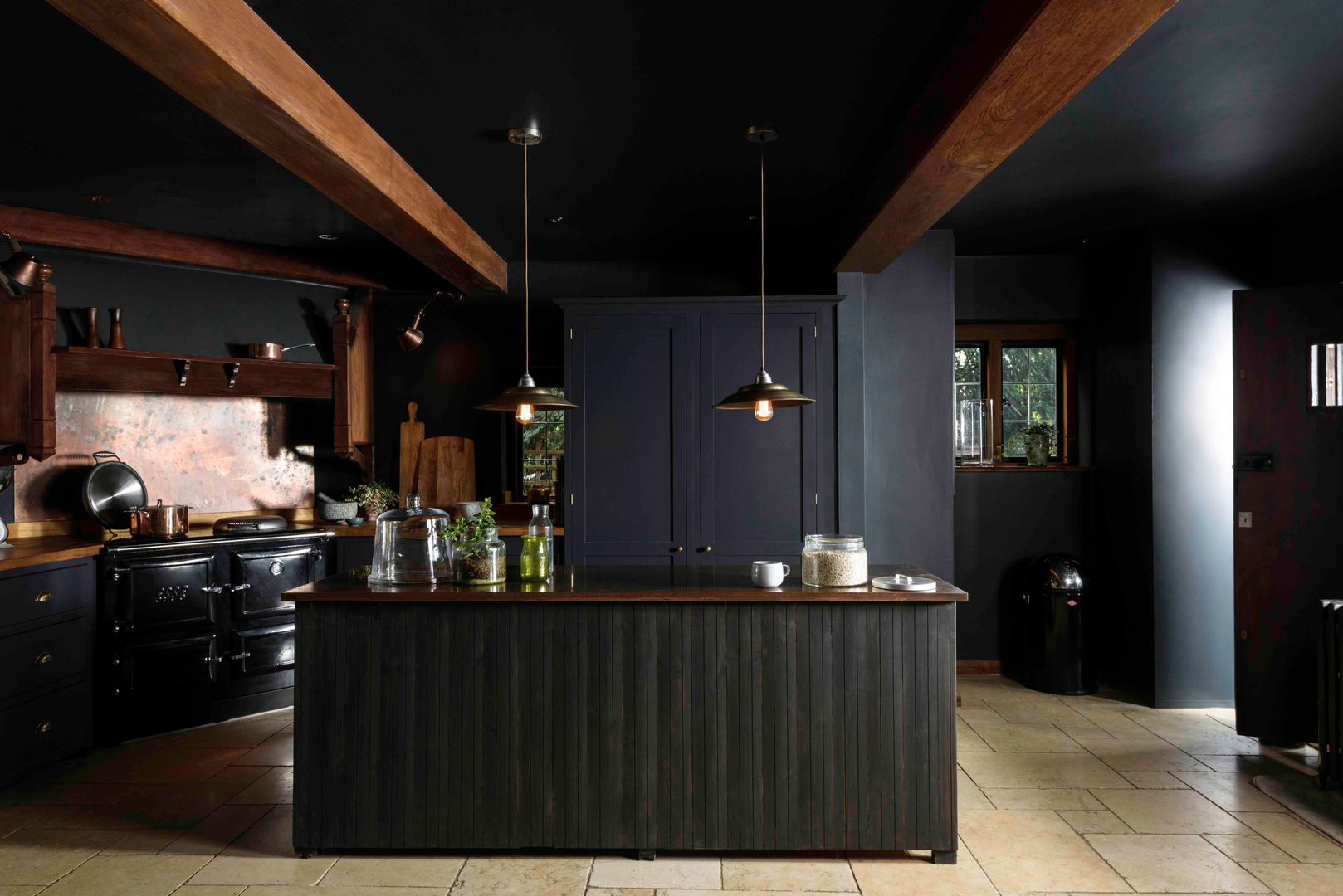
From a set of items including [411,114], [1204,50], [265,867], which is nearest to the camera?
[1204,50]

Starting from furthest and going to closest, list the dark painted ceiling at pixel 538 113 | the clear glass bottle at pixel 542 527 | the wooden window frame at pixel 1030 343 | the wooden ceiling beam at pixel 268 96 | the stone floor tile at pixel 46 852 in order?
1. the wooden window frame at pixel 1030 343
2. the clear glass bottle at pixel 542 527
3. the stone floor tile at pixel 46 852
4. the dark painted ceiling at pixel 538 113
5. the wooden ceiling beam at pixel 268 96

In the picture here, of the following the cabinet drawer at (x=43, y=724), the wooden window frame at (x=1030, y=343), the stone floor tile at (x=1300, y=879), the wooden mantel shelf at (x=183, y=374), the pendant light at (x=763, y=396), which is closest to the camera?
the stone floor tile at (x=1300, y=879)

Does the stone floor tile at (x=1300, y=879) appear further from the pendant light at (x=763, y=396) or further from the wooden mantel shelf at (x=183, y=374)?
the wooden mantel shelf at (x=183, y=374)

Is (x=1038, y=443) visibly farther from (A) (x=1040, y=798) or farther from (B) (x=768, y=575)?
(B) (x=768, y=575)

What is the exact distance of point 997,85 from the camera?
2459mm

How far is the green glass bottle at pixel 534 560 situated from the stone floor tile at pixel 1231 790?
2.84 meters

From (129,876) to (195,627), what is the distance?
1.76 meters

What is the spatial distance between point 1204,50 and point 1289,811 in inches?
112

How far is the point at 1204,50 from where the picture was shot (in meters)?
2.74

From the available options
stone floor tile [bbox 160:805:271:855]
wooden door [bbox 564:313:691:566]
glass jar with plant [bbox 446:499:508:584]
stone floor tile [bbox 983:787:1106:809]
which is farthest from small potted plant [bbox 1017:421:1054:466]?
stone floor tile [bbox 160:805:271:855]

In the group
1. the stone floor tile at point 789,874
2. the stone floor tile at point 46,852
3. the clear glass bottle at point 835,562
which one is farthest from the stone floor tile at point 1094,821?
the stone floor tile at point 46,852

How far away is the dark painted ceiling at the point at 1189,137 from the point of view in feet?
8.68

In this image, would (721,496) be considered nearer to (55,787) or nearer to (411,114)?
(411,114)

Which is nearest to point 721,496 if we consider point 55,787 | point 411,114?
point 411,114
